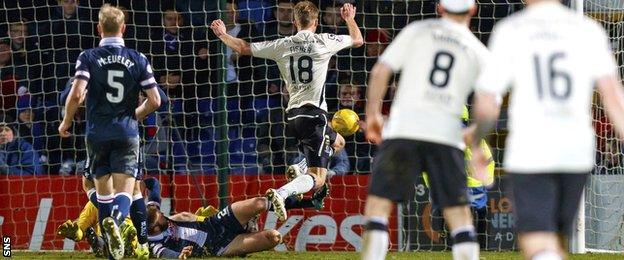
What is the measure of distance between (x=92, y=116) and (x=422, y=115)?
11.0 feet

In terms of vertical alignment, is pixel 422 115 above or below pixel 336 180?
above

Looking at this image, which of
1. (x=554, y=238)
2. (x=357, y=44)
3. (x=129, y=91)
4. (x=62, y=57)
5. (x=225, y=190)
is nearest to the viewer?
(x=554, y=238)

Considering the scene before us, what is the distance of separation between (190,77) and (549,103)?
9.75 meters

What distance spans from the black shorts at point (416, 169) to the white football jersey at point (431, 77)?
50mm

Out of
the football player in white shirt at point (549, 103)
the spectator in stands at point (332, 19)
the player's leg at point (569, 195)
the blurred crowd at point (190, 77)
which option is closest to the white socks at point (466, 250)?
the player's leg at point (569, 195)

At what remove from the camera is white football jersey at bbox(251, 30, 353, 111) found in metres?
12.6

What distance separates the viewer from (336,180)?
1403 centimetres

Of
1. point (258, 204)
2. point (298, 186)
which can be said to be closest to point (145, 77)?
point (258, 204)

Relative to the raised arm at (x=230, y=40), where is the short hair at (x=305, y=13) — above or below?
above

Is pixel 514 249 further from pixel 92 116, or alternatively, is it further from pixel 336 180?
pixel 92 116

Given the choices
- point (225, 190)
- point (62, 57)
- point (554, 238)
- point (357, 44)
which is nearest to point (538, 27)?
point (554, 238)

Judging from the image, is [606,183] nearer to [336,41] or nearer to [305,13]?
[336,41]

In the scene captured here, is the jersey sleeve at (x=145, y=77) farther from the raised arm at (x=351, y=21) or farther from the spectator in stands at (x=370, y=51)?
the spectator in stands at (x=370, y=51)

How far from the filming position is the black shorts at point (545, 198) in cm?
604
